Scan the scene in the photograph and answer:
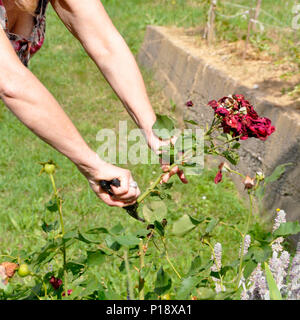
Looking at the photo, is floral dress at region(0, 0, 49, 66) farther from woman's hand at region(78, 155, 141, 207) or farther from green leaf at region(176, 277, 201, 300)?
green leaf at region(176, 277, 201, 300)

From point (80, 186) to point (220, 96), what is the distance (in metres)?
1.36

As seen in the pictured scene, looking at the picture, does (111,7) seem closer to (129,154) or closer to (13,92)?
(129,154)

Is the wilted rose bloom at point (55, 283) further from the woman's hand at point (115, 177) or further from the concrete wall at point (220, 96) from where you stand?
the concrete wall at point (220, 96)

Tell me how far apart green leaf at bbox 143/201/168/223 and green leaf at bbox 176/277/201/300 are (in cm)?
18

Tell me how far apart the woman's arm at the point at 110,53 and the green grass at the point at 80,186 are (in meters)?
0.83

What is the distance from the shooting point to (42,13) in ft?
6.40

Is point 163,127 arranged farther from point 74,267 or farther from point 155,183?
point 74,267

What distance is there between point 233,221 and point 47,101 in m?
2.30

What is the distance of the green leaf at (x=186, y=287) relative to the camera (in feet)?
3.83

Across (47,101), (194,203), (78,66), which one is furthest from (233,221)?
(78,66)

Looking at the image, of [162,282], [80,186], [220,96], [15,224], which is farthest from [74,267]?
[220,96]

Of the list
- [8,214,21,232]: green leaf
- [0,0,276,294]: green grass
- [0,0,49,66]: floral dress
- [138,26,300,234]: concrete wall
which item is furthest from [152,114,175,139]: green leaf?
[8,214,21,232]: green leaf

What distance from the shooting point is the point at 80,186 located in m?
3.98
